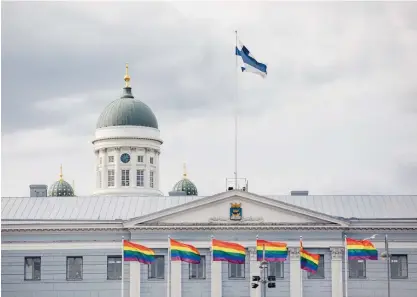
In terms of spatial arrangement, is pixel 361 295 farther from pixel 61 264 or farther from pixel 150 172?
pixel 150 172

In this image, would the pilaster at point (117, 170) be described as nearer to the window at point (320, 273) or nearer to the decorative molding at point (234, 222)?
the decorative molding at point (234, 222)

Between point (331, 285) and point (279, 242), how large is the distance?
457 cm

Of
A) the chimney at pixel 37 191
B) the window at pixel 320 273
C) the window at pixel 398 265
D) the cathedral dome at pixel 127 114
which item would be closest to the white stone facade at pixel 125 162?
the cathedral dome at pixel 127 114

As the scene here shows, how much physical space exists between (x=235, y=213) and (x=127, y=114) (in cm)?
3756

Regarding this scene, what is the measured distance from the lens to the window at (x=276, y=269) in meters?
A: 97.4

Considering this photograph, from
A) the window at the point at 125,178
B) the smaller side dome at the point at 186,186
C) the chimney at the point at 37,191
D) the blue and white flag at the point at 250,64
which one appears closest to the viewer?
the blue and white flag at the point at 250,64

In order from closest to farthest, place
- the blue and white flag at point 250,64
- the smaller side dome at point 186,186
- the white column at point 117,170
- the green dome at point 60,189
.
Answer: the blue and white flag at point 250,64
the white column at point 117,170
the smaller side dome at point 186,186
the green dome at point 60,189

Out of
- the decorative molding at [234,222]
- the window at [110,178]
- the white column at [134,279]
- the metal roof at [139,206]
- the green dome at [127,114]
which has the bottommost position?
the white column at [134,279]

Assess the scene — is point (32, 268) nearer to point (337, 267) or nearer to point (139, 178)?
point (337, 267)

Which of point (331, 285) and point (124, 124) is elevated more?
point (124, 124)

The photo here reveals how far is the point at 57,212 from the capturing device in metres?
101

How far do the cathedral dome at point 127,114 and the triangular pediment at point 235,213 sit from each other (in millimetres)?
35797

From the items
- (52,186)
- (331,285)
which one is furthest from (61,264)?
(52,186)

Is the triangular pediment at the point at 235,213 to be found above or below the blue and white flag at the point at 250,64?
below
